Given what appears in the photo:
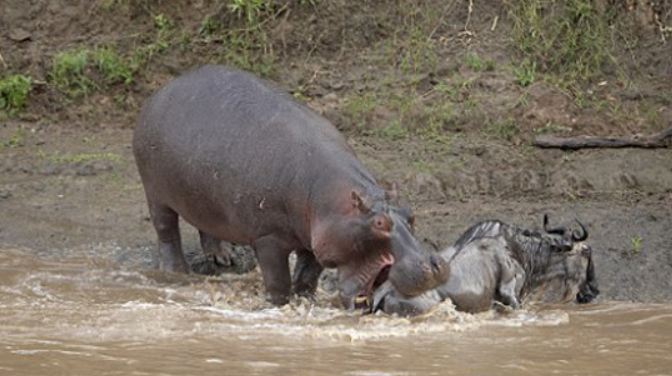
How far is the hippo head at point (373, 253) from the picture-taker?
24.6 feet

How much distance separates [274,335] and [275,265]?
0.91m

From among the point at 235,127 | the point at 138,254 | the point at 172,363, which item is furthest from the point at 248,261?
the point at 172,363

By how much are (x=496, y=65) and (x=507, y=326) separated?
3937 mm

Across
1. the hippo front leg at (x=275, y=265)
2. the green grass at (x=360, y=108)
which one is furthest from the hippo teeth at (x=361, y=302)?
the green grass at (x=360, y=108)

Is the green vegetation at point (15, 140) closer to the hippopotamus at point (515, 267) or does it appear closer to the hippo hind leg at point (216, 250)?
the hippo hind leg at point (216, 250)

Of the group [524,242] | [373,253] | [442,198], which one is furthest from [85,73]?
[373,253]

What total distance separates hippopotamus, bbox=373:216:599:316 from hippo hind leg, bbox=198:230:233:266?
1.58 metres

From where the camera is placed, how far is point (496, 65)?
37.7ft

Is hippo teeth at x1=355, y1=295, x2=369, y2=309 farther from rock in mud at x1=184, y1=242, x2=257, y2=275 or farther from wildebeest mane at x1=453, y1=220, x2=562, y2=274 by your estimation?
rock in mud at x1=184, y1=242, x2=257, y2=275

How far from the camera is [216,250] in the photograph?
9.67 m

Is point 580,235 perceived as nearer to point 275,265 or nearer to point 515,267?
point 515,267

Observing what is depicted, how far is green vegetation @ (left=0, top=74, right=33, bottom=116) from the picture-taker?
11.7 metres

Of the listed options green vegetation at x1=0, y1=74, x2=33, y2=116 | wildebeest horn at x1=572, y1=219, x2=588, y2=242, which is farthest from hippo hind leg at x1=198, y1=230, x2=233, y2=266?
green vegetation at x1=0, y1=74, x2=33, y2=116

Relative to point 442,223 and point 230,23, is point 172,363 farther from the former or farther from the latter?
point 230,23
